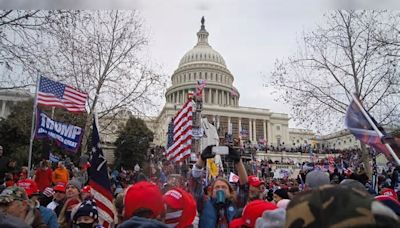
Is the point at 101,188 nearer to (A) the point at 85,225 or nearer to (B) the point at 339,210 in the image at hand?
(A) the point at 85,225

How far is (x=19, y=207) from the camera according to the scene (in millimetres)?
3619

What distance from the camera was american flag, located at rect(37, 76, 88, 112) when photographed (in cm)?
1034

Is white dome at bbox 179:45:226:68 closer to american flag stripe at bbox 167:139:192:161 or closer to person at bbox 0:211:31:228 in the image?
american flag stripe at bbox 167:139:192:161

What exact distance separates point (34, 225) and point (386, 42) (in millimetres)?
11634

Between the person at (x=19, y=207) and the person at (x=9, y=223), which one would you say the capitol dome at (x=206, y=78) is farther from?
the person at (x=9, y=223)

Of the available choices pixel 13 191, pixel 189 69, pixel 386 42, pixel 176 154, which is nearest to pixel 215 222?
pixel 13 191

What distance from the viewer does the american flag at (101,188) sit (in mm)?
3693

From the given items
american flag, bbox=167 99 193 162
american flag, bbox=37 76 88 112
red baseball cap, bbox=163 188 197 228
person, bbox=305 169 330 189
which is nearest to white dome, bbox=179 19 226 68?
american flag, bbox=37 76 88 112

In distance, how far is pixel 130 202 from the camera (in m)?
2.35

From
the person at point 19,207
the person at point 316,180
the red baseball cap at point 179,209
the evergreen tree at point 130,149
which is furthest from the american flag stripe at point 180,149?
the evergreen tree at point 130,149

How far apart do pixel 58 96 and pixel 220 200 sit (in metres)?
8.35

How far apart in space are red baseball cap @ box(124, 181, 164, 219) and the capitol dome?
81725mm

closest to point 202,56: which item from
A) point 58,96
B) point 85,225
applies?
point 58,96

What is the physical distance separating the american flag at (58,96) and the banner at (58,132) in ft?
2.38
